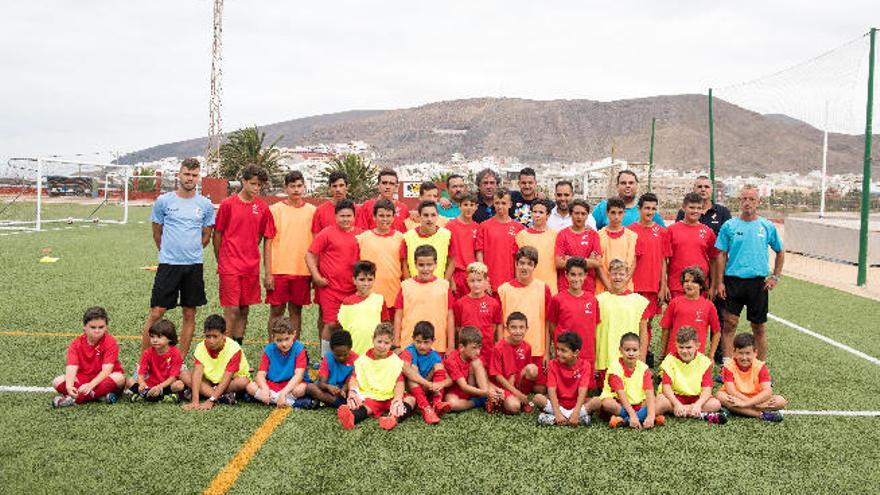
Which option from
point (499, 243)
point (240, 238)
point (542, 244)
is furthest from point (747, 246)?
point (240, 238)

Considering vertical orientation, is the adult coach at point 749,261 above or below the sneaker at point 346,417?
above

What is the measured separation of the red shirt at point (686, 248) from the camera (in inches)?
262

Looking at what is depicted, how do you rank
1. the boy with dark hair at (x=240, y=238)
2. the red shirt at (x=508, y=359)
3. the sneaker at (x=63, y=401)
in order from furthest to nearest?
1. the boy with dark hair at (x=240, y=238)
2. the red shirt at (x=508, y=359)
3. the sneaker at (x=63, y=401)

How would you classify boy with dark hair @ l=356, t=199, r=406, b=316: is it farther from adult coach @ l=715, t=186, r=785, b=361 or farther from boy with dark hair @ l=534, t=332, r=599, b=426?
adult coach @ l=715, t=186, r=785, b=361

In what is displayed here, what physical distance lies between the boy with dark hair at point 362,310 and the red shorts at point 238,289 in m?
1.05

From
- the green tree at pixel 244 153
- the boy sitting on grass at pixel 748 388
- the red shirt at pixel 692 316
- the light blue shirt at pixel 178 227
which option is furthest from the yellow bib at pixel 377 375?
the green tree at pixel 244 153

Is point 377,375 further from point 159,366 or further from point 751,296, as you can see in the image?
point 751,296

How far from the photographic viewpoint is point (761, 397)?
5328 millimetres

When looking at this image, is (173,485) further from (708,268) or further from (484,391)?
(708,268)

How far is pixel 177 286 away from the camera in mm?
6238

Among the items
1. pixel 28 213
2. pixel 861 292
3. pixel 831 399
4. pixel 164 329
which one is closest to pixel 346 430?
pixel 164 329

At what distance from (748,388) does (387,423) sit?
2.81 meters

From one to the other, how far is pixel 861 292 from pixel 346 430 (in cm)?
1124

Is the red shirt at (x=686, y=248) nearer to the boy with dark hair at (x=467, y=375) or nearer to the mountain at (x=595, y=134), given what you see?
the boy with dark hair at (x=467, y=375)
